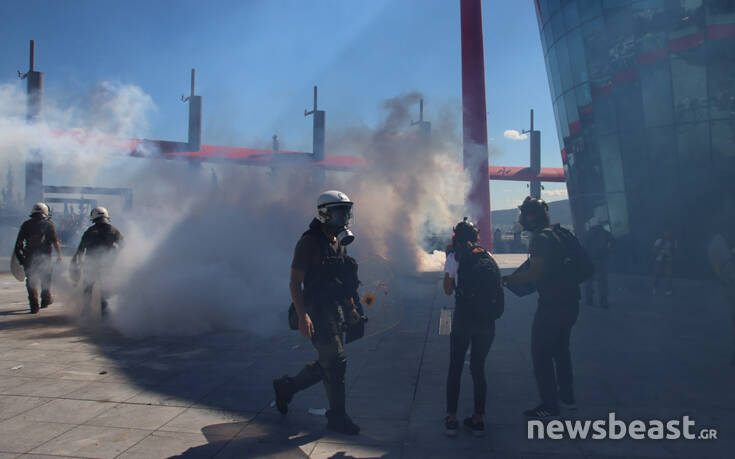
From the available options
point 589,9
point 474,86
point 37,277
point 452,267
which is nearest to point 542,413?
point 452,267

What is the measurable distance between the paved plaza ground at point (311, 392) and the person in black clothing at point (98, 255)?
0.58 m

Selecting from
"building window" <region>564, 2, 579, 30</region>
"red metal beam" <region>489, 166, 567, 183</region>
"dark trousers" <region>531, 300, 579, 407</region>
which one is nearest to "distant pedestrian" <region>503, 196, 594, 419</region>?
"dark trousers" <region>531, 300, 579, 407</region>

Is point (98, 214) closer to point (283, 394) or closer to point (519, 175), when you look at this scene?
point (283, 394)

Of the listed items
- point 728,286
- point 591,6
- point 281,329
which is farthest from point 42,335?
point 591,6

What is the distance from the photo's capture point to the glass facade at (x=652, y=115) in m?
12.6

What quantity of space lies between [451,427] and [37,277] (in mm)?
7890

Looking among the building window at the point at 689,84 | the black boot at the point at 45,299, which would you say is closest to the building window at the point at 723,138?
the building window at the point at 689,84

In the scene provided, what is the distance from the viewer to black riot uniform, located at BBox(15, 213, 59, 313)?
26.0 feet

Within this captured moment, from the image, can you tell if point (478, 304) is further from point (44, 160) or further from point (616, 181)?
point (616, 181)

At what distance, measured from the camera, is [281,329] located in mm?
6875

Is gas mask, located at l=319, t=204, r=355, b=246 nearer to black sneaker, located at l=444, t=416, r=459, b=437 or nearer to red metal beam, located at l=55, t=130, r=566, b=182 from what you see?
black sneaker, located at l=444, t=416, r=459, b=437

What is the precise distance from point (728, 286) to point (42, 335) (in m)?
8.53

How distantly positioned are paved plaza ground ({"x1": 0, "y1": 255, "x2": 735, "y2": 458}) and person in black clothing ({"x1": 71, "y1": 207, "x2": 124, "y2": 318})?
58 centimetres

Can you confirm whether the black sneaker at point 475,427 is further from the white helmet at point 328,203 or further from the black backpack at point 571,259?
the white helmet at point 328,203
